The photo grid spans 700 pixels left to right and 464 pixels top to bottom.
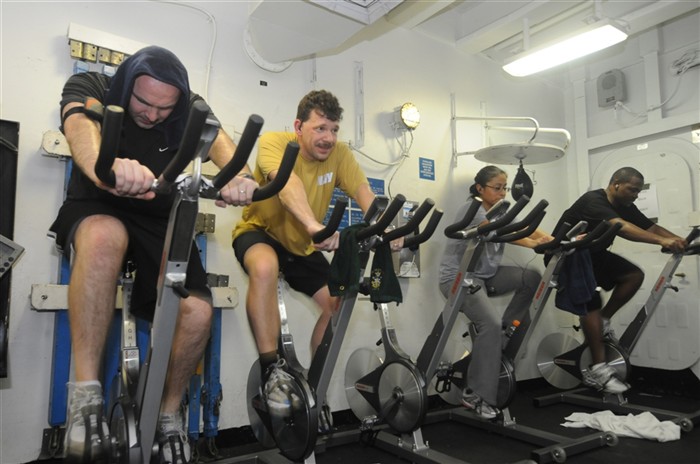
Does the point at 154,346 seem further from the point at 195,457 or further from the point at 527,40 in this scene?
the point at 527,40

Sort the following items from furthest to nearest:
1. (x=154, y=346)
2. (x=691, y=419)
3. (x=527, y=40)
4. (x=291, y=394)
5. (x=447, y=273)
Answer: (x=527, y=40)
(x=447, y=273)
(x=691, y=419)
(x=291, y=394)
(x=154, y=346)

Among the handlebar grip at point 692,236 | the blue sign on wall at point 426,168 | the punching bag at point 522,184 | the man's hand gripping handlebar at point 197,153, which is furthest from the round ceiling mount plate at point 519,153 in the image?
the man's hand gripping handlebar at point 197,153

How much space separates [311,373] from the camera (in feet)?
7.70

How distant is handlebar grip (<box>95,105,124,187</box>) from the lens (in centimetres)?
105

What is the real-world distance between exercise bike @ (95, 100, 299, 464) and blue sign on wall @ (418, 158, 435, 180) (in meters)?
2.91

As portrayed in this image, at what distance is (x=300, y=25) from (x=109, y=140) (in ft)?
7.44

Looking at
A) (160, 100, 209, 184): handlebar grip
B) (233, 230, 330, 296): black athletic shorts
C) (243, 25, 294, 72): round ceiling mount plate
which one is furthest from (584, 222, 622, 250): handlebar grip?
(160, 100, 209, 184): handlebar grip

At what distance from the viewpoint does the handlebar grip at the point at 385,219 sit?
1885 mm

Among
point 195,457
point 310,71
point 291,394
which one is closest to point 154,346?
point 291,394

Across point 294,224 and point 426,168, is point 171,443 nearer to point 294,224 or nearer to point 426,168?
point 294,224

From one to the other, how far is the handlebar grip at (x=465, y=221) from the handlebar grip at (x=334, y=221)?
0.78 metres

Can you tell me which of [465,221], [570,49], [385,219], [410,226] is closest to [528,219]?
[465,221]

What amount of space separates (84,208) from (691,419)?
3653 millimetres

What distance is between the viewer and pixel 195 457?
2.67 m
